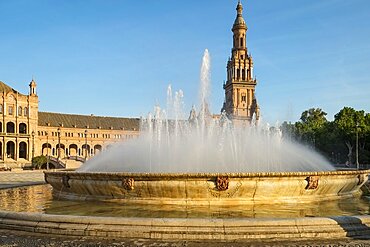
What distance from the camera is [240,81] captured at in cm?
10719

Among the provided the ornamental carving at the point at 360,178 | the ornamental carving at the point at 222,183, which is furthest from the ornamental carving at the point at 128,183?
the ornamental carving at the point at 360,178

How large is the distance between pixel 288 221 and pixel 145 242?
3.03 metres

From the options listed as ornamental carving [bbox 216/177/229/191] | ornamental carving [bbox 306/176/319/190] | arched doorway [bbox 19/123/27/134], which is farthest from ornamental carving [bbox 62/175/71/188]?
arched doorway [bbox 19/123/27/134]

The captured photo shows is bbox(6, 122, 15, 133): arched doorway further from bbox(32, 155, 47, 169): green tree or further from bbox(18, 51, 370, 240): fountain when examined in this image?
bbox(18, 51, 370, 240): fountain

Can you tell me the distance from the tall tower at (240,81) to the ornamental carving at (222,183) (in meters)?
95.0

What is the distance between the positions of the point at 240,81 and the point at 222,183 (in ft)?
321

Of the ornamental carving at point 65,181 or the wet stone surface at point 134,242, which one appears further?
the ornamental carving at point 65,181

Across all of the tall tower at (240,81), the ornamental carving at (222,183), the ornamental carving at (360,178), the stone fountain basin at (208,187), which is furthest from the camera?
the tall tower at (240,81)

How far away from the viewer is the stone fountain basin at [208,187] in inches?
450

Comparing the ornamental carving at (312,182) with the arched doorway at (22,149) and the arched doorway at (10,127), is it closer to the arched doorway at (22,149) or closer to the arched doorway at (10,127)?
the arched doorway at (22,149)

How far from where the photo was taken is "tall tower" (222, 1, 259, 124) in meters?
107

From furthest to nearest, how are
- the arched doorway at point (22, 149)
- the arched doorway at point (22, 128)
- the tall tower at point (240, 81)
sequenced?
the tall tower at point (240, 81), the arched doorway at point (22, 128), the arched doorway at point (22, 149)

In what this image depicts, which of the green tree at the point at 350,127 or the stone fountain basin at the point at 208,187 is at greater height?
the green tree at the point at 350,127

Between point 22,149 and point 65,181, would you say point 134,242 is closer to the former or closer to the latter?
point 65,181
